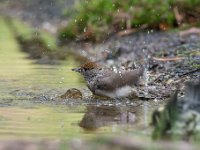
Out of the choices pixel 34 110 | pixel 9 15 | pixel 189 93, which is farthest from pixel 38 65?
pixel 9 15

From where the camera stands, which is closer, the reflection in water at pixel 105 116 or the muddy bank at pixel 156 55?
the reflection in water at pixel 105 116

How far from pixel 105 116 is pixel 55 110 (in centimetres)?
67

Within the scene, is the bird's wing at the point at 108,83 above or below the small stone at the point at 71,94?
above

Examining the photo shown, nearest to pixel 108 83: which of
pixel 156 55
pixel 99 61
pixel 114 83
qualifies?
pixel 114 83

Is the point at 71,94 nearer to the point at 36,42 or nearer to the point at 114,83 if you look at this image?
the point at 114,83

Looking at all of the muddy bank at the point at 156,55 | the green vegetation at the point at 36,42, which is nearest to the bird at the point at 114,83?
the muddy bank at the point at 156,55

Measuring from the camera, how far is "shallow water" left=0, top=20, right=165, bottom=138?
6.14m

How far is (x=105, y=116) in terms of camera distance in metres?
7.18

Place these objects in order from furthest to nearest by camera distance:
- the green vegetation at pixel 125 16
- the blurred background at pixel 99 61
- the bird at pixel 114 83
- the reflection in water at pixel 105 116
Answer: the green vegetation at pixel 125 16 → the bird at pixel 114 83 → the reflection in water at pixel 105 116 → the blurred background at pixel 99 61

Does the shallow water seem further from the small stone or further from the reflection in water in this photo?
the small stone

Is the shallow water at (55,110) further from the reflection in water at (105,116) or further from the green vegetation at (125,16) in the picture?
the green vegetation at (125,16)

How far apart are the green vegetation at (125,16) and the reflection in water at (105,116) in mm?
7786

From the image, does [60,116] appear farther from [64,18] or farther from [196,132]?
[64,18]

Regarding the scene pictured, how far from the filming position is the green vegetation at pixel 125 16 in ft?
50.6
